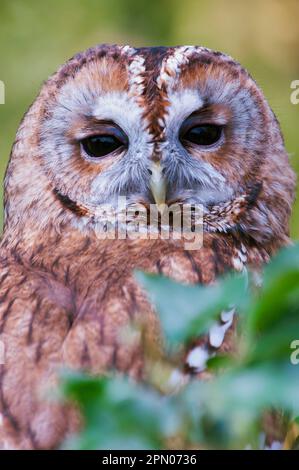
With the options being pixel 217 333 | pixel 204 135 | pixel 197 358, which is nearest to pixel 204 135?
pixel 204 135

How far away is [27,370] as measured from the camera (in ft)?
7.86

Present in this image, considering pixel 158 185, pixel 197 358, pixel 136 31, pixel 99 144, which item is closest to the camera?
pixel 197 358

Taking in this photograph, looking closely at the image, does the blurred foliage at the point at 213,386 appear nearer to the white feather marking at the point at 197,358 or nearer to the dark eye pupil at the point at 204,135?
the white feather marking at the point at 197,358

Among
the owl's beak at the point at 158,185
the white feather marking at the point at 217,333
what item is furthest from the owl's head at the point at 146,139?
the white feather marking at the point at 217,333

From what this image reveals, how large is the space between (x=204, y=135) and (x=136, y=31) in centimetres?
262

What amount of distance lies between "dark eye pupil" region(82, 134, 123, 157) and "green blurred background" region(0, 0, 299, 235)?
2271 millimetres

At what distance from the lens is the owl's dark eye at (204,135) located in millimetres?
3031

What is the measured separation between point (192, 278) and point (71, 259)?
1.27ft

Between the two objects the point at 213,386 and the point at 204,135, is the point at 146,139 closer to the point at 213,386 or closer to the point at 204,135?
the point at 204,135

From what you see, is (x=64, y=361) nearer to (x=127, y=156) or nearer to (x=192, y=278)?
(x=192, y=278)

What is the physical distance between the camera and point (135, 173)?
2924 mm

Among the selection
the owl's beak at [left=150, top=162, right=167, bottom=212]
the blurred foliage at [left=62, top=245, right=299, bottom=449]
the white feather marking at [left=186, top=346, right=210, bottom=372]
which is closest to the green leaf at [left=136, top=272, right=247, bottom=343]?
the blurred foliage at [left=62, top=245, right=299, bottom=449]
